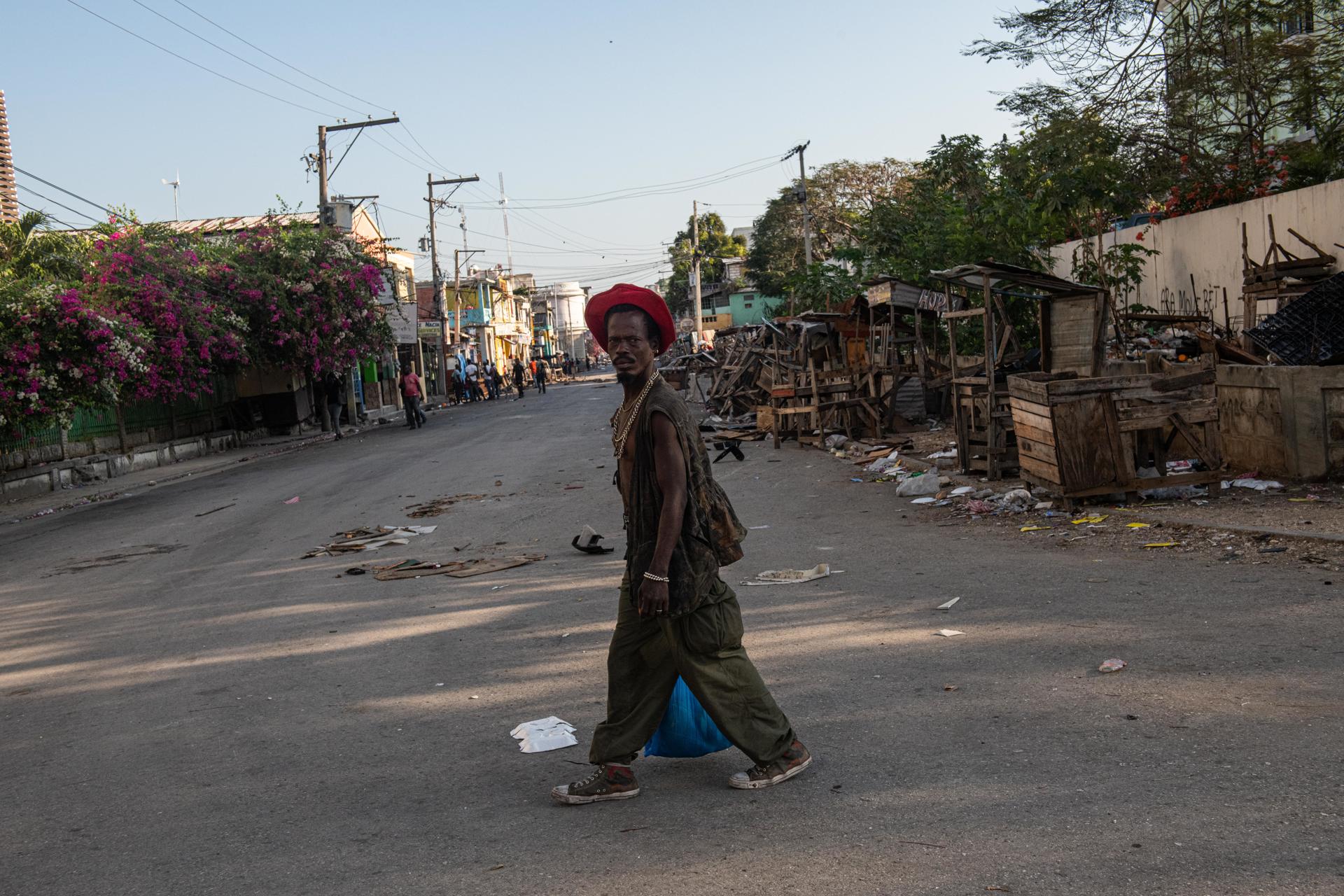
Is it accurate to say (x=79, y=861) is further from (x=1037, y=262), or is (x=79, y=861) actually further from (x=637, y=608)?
(x=1037, y=262)

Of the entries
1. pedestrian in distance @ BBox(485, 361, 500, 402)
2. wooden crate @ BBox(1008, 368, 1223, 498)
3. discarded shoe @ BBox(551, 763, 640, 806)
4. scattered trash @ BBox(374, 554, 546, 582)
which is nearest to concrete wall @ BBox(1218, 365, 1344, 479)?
wooden crate @ BBox(1008, 368, 1223, 498)

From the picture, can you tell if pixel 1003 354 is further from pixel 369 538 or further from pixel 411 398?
pixel 411 398

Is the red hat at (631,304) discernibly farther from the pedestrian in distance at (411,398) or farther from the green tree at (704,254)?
the green tree at (704,254)

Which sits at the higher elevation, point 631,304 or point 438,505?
point 631,304

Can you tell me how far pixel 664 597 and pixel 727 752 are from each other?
1007mm

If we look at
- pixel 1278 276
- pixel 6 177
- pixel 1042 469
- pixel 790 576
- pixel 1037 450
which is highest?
pixel 6 177

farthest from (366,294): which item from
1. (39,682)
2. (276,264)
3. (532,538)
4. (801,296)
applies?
(39,682)


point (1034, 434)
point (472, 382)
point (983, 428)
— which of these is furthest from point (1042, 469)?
point (472, 382)

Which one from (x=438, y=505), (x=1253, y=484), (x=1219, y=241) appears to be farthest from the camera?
(x=1219, y=241)

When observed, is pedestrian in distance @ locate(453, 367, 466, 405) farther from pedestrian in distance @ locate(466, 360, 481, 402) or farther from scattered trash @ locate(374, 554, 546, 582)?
scattered trash @ locate(374, 554, 546, 582)

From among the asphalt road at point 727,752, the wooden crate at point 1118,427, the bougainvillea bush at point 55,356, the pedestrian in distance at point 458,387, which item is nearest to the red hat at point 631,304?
the asphalt road at point 727,752

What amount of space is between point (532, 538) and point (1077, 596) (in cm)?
550

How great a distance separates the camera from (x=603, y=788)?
4062 millimetres

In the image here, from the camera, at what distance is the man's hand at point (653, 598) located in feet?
12.8
